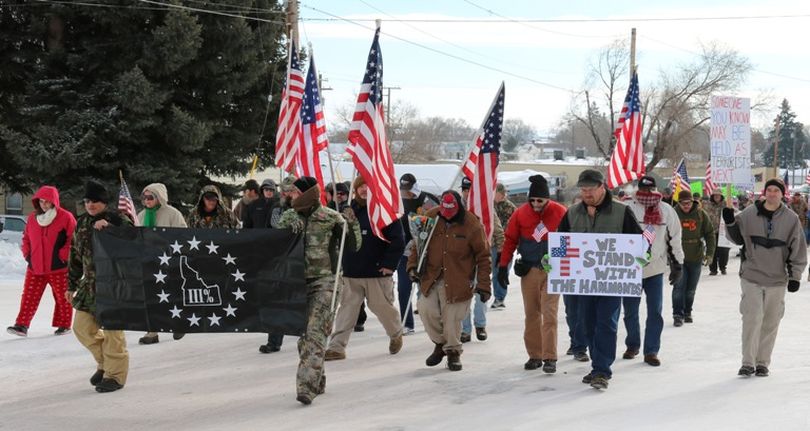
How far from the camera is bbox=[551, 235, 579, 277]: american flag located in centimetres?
884

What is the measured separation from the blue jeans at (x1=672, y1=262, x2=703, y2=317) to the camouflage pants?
631 cm

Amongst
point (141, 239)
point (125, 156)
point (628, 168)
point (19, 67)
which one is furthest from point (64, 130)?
point (141, 239)

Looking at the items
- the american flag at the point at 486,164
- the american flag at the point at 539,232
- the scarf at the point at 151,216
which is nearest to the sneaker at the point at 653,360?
the american flag at the point at 539,232

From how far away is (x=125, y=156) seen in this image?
79.6 ft

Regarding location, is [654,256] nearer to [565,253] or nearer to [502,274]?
[502,274]

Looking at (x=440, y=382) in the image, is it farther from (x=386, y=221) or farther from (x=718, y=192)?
(x=718, y=192)

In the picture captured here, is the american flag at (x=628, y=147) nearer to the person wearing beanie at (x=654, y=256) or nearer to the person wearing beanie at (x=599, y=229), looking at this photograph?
the person wearing beanie at (x=654, y=256)

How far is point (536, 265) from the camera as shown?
9633 millimetres

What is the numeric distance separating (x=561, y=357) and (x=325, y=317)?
10.9 feet

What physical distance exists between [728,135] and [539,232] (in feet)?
40.1

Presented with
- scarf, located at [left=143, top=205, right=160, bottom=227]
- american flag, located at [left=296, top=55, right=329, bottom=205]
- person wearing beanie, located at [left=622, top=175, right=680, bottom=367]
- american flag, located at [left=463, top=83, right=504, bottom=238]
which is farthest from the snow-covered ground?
american flag, located at [left=296, top=55, right=329, bottom=205]

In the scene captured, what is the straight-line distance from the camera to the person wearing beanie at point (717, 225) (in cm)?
2123

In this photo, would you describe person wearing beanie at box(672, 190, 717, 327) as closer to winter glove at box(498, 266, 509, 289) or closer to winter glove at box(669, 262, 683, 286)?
winter glove at box(669, 262, 683, 286)

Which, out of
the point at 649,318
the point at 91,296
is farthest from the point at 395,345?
the point at 91,296
